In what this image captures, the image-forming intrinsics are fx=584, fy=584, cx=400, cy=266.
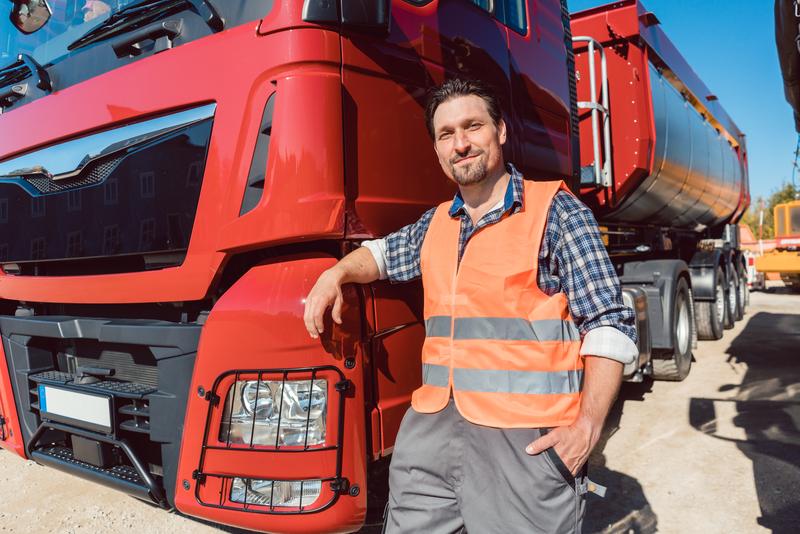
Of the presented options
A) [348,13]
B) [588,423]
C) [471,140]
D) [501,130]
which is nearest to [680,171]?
[501,130]

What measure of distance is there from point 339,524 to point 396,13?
5.40ft

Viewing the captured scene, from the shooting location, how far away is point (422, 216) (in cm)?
196

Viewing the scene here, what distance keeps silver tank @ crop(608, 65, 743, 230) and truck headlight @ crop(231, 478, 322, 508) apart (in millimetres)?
3520

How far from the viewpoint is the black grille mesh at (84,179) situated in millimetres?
2122

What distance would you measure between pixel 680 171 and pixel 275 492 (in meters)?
4.90

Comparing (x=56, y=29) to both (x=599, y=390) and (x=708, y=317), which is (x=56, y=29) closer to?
(x=599, y=390)


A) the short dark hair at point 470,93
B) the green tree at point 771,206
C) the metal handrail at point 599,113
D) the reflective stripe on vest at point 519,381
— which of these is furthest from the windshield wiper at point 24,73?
the green tree at point 771,206

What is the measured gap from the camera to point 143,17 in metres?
2.10

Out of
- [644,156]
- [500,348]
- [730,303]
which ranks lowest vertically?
[730,303]

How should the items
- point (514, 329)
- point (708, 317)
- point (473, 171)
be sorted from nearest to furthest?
point (514, 329), point (473, 171), point (708, 317)

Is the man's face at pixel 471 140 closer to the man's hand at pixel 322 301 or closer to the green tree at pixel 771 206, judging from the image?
the man's hand at pixel 322 301

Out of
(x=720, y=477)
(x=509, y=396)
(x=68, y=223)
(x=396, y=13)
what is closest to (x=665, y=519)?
(x=720, y=477)

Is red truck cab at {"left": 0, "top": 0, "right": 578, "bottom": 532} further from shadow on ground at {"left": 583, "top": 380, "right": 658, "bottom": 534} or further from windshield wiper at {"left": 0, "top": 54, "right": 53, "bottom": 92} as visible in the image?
shadow on ground at {"left": 583, "top": 380, "right": 658, "bottom": 534}

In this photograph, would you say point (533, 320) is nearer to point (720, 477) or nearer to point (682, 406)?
point (720, 477)
